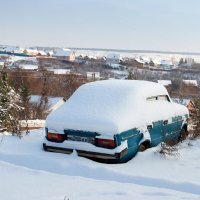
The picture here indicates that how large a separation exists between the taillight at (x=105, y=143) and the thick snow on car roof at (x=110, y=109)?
5.6 inches

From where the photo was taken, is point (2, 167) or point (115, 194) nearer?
point (115, 194)

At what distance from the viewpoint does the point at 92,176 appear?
5699mm

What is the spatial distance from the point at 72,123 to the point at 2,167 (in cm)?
145

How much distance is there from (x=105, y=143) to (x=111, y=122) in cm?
37

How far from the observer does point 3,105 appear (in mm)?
18766

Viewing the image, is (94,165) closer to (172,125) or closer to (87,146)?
(87,146)

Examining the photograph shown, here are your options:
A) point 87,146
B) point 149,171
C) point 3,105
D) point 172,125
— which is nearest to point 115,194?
point 149,171

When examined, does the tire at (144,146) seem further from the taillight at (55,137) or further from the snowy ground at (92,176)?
the taillight at (55,137)

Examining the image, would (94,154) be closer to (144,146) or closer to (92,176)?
(92,176)

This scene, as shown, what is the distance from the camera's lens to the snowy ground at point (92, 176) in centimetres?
445

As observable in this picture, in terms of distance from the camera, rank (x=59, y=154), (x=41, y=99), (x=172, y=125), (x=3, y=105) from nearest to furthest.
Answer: (x=59, y=154), (x=172, y=125), (x=3, y=105), (x=41, y=99)

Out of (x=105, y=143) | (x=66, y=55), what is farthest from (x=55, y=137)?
(x=66, y=55)

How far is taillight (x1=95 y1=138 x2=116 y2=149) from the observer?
20.2 feet

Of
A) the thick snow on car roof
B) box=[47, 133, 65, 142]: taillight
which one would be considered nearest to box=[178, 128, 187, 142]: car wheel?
the thick snow on car roof
